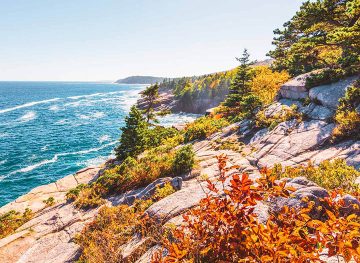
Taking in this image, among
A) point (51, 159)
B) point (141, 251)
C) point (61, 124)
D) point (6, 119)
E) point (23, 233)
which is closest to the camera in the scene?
point (141, 251)

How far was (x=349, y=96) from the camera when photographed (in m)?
13.9

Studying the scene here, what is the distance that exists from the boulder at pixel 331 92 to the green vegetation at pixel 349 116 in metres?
0.87

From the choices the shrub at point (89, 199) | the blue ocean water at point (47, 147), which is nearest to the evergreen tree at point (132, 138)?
the shrub at point (89, 199)

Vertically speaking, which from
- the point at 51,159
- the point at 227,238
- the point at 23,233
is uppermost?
the point at 227,238

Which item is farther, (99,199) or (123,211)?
(99,199)

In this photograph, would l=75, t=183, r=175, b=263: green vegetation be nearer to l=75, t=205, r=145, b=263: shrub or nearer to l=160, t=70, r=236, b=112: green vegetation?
l=75, t=205, r=145, b=263: shrub

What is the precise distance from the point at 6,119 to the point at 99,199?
2639 inches

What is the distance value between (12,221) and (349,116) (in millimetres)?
20727

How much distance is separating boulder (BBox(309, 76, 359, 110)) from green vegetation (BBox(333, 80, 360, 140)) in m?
0.87

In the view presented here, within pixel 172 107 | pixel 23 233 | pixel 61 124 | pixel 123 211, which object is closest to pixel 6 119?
pixel 61 124

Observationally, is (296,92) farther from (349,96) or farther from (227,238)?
(227,238)

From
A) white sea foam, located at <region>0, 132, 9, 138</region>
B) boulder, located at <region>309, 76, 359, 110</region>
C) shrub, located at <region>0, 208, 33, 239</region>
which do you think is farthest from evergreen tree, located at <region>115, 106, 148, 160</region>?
white sea foam, located at <region>0, 132, 9, 138</region>

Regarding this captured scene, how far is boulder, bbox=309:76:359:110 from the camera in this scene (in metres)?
15.2

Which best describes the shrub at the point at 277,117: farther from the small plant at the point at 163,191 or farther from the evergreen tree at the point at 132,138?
the evergreen tree at the point at 132,138
